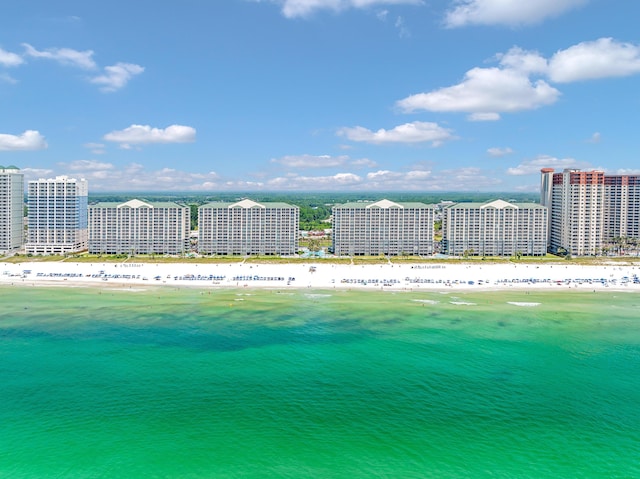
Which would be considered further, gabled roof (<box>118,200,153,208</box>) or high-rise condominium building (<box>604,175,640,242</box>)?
high-rise condominium building (<box>604,175,640,242</box>)

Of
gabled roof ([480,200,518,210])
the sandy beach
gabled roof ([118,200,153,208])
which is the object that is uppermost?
gabled roof ([480,200,518,210])

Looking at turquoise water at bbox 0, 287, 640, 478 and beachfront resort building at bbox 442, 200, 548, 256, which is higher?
beachfront resort building at bbox 442, 200, 548, 256

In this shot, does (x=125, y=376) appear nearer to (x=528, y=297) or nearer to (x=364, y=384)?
(x=364, y=384)

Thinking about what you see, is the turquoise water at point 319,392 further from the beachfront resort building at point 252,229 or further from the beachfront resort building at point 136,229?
the beachfront resort building at point 136,229

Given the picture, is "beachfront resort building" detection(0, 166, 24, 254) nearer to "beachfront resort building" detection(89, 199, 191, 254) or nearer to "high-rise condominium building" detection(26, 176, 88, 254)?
"high-rise condominium building" detection(26, 176, 88, 254)

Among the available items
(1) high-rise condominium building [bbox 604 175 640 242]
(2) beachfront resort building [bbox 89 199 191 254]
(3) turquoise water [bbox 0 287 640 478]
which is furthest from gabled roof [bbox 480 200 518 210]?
(2) beachfront resort building [bbox 89 199 191 254]

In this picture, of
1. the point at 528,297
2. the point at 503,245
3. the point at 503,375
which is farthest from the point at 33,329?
the point at 503,245

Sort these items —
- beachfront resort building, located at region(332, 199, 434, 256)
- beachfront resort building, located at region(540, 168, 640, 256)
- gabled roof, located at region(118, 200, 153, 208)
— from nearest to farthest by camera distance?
gabled roof, located at region(118, 200, 153, 208)
beachfront resort building, located at region(332, 199, 434, 256)
beachfront resort building, located at region(540, 168, 640, 256)
